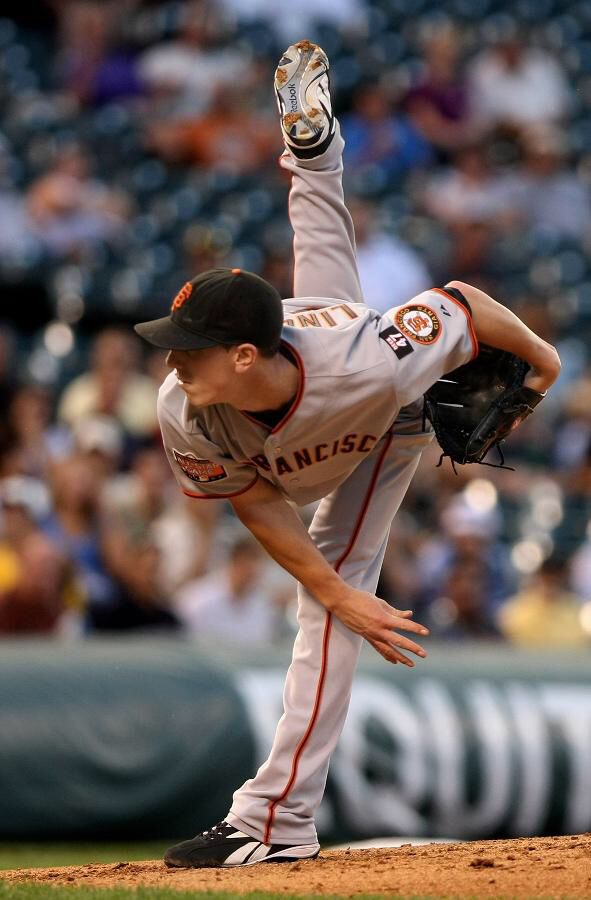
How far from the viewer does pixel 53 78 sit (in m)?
11.8

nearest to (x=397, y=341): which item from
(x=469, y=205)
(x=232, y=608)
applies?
(x=232, y=608)

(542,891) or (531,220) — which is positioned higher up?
(531,220)

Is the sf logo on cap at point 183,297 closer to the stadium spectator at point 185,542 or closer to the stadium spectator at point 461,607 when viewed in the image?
the stadium spectator at point 185,542

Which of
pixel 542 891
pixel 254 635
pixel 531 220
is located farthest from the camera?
pixel 531 220

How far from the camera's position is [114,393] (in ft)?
28.9

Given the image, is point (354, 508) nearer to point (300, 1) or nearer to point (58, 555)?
point (58, 555)

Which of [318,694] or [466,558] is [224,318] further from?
[466,558]

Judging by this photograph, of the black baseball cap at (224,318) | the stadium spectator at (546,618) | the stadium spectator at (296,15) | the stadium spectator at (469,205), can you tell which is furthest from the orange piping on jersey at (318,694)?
the stadium spectator at (296,15)

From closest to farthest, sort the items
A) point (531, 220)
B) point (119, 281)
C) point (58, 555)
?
1. point (58, 555)
2. point (119, 281)
3. point (531, 220)

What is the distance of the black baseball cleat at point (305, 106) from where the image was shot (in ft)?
14.6

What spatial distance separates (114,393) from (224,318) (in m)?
5.07

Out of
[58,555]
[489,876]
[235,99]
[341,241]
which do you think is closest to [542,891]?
[489,876]

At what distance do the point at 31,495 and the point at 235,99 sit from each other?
16.6ft

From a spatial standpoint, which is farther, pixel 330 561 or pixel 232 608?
pixel 232 608
